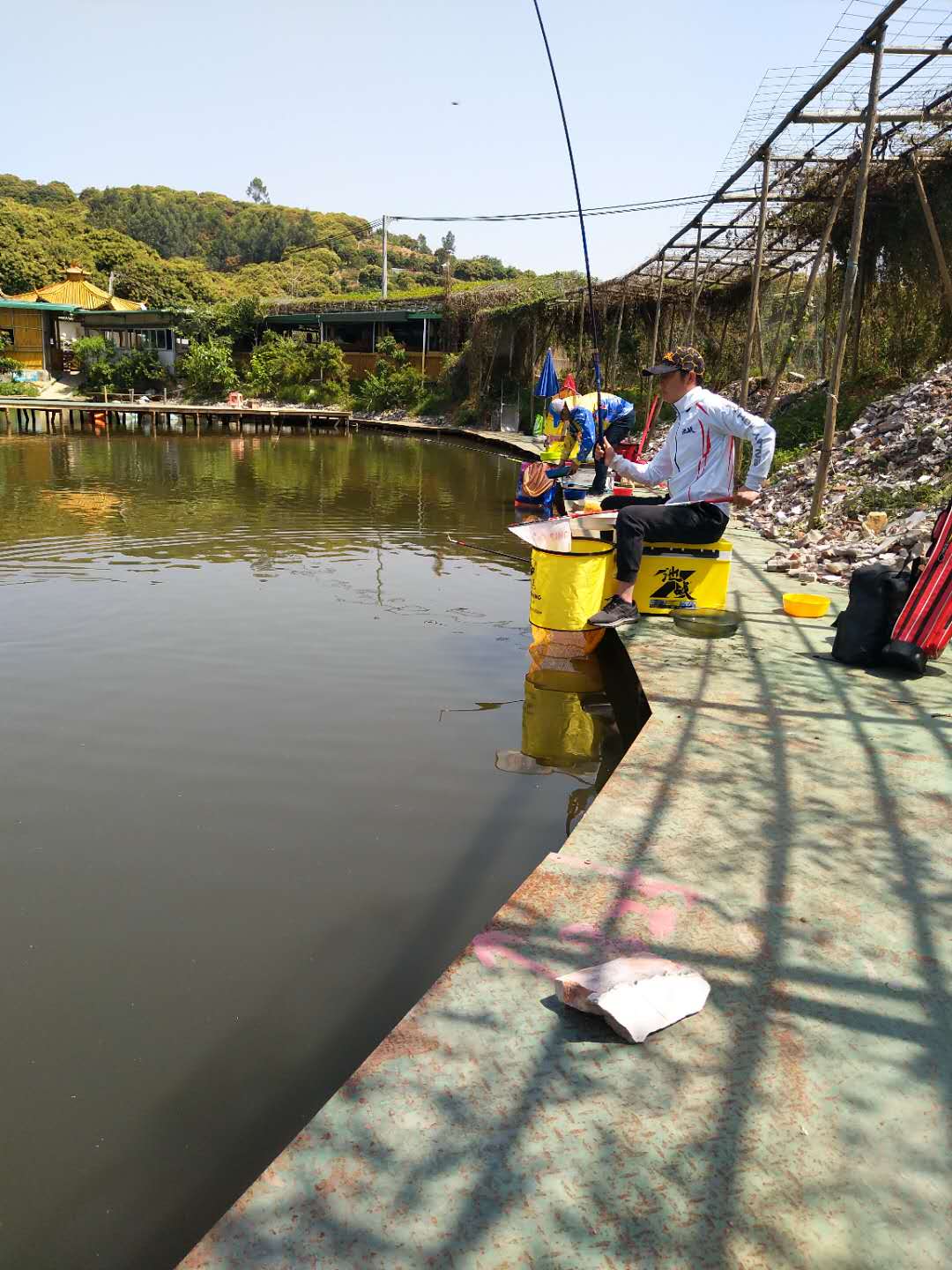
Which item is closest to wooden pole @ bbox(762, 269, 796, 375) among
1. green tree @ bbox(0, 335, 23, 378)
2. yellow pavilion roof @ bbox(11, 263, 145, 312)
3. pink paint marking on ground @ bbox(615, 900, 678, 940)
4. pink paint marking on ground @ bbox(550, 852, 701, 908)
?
pink paint marking on ground @ bbox(550, 852, 701, 908)

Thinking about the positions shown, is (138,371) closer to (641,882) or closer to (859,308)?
(859,308)

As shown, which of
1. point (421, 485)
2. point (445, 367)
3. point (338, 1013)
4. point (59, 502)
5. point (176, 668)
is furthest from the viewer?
point (445, 367)

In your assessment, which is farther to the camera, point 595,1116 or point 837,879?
point 837,879

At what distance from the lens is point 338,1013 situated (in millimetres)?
2762

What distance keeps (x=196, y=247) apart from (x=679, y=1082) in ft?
389

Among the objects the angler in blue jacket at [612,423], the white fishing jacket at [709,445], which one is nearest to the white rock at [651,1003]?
the white fishing jacket at [709,445]

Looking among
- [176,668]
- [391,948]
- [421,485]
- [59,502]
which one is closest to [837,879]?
[391,948]

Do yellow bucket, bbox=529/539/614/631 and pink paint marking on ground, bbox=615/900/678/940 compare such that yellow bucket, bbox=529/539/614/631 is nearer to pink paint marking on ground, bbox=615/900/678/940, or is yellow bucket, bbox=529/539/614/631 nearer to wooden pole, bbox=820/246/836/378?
pink paint marking on ground, bbox=615/900/678/940

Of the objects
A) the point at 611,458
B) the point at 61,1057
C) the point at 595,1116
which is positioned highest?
the point at 611,458

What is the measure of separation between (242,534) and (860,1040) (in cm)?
1066

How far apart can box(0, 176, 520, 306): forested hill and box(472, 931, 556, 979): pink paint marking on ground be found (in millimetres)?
53377

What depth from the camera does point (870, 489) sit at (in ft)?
32.0

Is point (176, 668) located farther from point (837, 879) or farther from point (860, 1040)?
point (860, 1040)

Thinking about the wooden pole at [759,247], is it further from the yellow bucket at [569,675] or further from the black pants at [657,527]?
the yellow bucket at [569,675]
